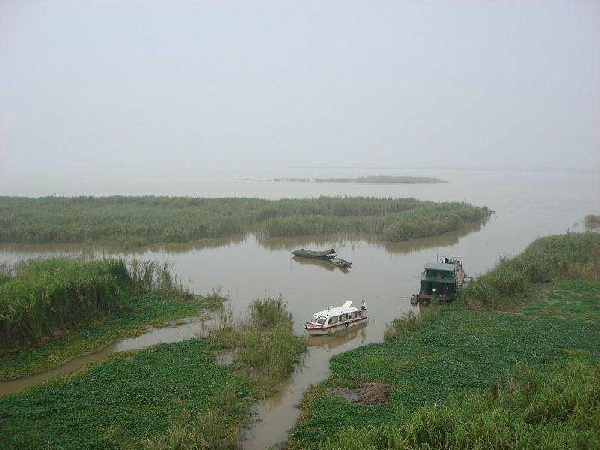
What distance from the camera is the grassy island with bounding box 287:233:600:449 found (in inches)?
314

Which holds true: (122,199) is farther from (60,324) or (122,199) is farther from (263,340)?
(263,340)

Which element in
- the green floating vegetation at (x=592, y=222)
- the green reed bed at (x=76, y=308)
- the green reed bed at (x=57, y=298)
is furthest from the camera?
the green floating vegetation at (x=592, y=222)

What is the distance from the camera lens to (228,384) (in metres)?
11.1

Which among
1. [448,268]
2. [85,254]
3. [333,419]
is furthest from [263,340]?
[85,254]

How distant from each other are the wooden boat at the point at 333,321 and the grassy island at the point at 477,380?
66.0 inches

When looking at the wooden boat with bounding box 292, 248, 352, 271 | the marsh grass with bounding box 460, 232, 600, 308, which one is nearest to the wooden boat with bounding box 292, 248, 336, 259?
the wooden boat with bounding box 292, 248, 352, 271

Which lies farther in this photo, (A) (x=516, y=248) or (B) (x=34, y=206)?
(B) (x=34, y=206)

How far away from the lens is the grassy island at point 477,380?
798cm

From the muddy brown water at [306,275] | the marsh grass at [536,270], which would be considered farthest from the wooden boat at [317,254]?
the marsh grass at [536,270]

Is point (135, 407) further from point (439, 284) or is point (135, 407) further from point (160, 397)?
point (439, 284)

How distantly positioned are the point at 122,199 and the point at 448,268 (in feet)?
128

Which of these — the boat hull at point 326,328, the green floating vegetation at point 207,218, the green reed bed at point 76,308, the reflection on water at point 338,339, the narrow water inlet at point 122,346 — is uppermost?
the green floating vegetation at point 207,218

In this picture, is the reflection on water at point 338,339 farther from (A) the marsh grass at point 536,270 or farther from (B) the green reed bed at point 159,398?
(A) the marsh grass at point 536,270

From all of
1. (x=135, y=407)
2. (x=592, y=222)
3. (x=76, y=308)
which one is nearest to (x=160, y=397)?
(x=135, y=407)
